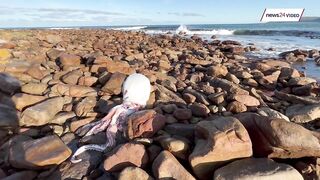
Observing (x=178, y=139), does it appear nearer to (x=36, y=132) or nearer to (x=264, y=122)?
(x=264, y=122)

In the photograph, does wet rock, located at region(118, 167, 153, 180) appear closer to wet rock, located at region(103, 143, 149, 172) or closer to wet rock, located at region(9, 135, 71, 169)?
wet rock, located at region(103, 143, 149, 172)

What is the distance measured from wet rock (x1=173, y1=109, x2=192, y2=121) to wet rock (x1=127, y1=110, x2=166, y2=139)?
1.57ft

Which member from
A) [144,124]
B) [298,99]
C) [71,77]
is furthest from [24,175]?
[298,99]

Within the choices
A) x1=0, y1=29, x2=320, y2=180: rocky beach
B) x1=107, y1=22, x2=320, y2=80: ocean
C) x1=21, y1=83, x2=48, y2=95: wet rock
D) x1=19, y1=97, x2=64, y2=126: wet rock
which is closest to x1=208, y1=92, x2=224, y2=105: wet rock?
x1=0, y1=29, x2=320, y2=180: rocky beach

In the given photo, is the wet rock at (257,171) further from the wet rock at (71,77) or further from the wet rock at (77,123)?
the wet rock at (71,77)

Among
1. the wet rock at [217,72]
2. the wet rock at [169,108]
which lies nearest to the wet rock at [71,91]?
the wet rock at [169,108]

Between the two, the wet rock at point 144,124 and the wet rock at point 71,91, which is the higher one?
the wet rock at point 144,124

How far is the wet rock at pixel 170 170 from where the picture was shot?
10.5 ft

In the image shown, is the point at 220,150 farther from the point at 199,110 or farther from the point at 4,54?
the point at 4,54

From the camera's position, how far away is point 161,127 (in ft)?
13.5

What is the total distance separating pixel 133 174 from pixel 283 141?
4.78 ft

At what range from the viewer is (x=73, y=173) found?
3.62 metres

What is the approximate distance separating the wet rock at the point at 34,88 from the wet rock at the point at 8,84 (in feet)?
0.60

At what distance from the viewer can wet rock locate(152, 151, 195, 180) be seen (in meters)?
3.19
